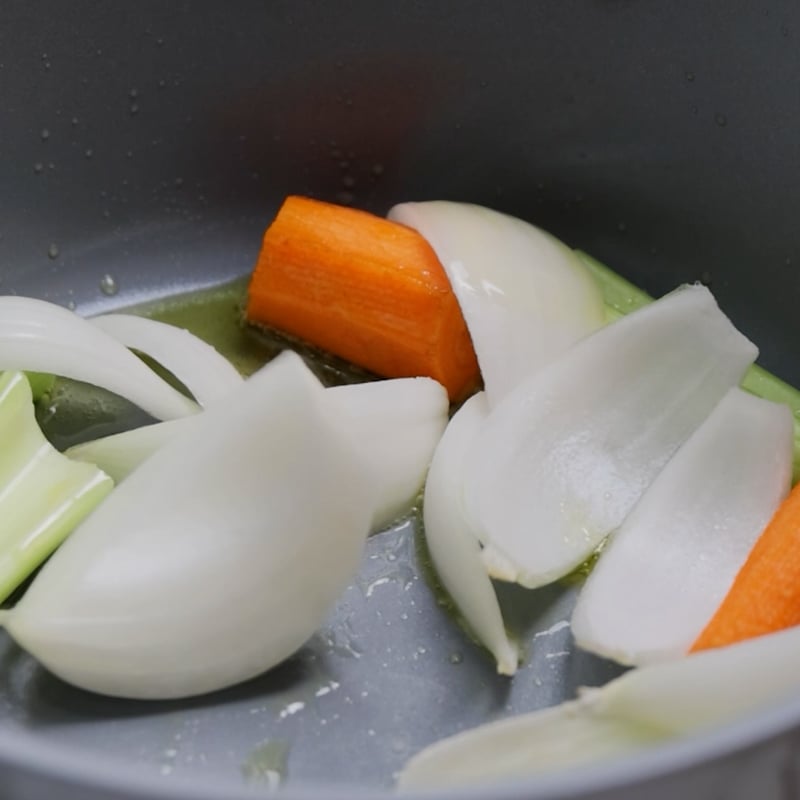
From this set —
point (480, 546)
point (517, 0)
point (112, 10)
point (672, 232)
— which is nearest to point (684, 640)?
point (480, 546)

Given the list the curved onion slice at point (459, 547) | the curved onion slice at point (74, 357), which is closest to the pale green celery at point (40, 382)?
the curved onion slice at point (74, 357)

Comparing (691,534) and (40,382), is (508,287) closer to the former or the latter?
(691,534)

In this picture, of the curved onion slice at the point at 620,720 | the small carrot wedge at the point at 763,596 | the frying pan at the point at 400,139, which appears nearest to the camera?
the curved onion slice at the point at 620,720

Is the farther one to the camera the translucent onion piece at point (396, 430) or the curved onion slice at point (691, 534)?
the translucent onion piece at point (396, 430)

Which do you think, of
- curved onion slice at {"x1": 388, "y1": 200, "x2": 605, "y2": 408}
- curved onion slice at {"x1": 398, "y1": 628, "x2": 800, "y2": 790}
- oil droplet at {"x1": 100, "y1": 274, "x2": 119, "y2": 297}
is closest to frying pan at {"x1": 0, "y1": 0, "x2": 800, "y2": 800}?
oil droplet at {"x1": 100, "y1": 274, "x2": 119, "y2": 297}

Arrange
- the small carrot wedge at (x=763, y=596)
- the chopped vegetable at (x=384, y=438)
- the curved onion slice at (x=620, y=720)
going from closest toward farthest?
the curved onion slice at (x=620, y=720)
the small carrot wedge at (x=763, y=596)
the chopped vegetable at (x=384, y=438)

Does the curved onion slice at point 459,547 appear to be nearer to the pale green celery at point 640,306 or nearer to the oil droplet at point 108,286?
the pale green celery at point 640,306

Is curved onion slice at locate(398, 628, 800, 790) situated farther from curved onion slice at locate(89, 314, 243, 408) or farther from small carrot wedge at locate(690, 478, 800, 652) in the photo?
curved onion slice at locate(89, 314, 243, 408)
